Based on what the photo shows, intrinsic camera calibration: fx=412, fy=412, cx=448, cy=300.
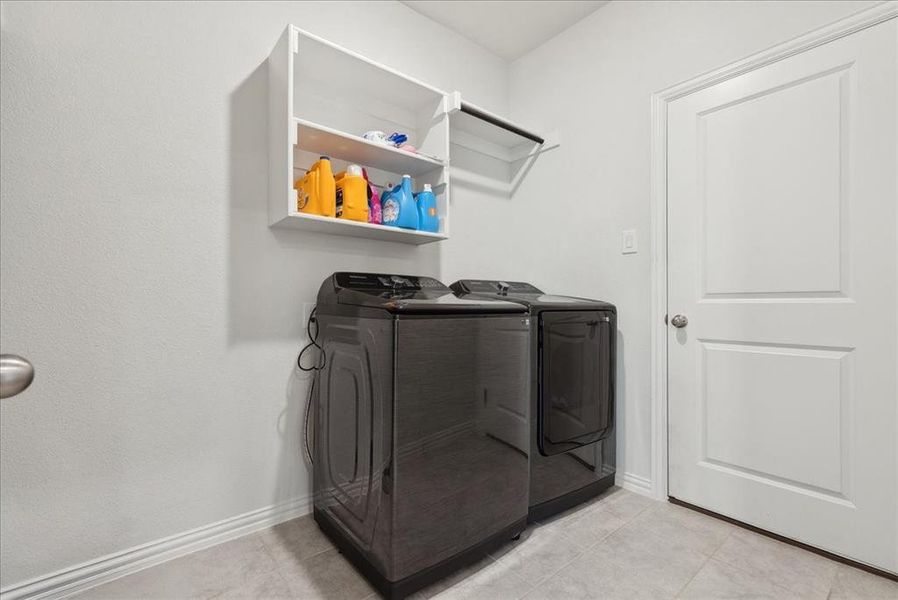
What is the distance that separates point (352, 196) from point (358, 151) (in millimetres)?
270

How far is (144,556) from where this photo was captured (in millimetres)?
1468

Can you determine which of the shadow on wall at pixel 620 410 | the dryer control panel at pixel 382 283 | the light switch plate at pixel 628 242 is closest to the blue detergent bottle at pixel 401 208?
the dryer control panel at pixel 382 283

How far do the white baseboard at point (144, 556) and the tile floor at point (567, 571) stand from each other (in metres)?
0.03

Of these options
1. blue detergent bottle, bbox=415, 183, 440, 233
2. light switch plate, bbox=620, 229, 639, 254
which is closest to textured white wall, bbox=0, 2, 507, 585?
blue detergent bottle, bbox=415, 183, 440, 233

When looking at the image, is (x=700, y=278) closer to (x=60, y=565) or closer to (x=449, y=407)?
(x=449, y=407)

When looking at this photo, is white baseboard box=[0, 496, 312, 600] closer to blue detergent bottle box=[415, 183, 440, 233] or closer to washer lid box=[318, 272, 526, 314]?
washer lid box=[318, 272, 526, 314]

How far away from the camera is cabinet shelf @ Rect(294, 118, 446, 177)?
5.53 ft

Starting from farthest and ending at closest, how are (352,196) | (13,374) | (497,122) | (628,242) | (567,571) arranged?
(497,122), (628,242), (352,196), (567,571), (13,374)

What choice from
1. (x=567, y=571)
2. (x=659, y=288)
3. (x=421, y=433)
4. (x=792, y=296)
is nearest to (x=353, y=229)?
(x=421, y=433)

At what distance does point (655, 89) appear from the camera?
204cm

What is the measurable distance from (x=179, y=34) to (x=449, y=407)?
1724 millimetres

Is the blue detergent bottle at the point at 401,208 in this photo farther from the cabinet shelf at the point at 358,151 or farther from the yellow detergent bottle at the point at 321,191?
the yellow detergent bottle at the point at 321,191

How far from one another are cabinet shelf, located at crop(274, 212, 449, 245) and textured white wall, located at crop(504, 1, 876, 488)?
1.88 feet

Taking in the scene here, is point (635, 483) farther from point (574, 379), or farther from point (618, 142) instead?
point (618, 142)
